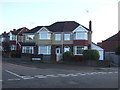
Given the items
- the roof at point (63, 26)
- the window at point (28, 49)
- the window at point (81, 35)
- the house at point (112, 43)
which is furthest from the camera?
the house at point (112, 43)

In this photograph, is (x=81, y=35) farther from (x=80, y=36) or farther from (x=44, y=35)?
(x=44, y=35)

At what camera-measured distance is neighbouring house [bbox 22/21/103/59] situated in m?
39.3

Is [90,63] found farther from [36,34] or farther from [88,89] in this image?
[88,89]

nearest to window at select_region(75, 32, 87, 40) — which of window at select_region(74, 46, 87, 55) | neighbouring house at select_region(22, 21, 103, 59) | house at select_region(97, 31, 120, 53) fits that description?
neighbouring house at select_region(22, 21, 103, 59)

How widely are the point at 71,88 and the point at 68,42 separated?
30.0 metres

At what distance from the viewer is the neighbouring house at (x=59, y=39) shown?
39.3 metres

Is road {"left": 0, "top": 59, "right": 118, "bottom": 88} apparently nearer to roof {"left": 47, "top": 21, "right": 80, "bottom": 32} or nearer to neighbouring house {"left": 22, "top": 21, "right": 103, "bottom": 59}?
neighbouring house {"left": 22, "top": 21, "right": 103, "bottom": 59}

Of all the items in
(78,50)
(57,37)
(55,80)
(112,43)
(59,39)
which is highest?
(57,37)

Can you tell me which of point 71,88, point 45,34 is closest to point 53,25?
point 45,34

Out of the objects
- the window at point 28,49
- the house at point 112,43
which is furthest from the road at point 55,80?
the house at point 112,43

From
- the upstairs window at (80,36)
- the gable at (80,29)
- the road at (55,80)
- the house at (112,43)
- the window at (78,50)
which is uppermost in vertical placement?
the gable at (80,29)

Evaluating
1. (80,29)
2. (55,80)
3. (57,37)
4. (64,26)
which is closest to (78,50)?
(80,29)

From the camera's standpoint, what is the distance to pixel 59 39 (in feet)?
137

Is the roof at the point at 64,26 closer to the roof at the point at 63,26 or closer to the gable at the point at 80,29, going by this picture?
the roof at the point at 63,26
